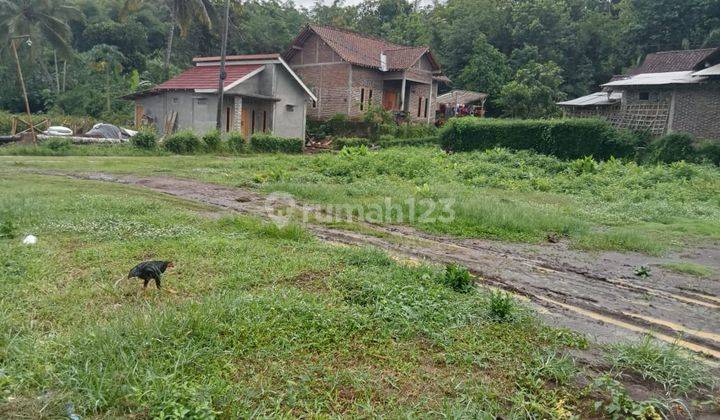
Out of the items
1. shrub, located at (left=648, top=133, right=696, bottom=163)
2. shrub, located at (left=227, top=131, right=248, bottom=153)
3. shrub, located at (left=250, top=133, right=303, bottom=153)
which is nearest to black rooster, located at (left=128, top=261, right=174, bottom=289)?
shrub, located at (left=227, top=131, right=248, bottom=153)

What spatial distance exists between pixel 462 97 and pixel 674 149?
19.9m

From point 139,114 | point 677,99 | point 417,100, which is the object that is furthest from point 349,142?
point 677,99

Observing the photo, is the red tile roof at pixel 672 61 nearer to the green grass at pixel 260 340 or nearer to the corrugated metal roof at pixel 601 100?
the corrugated metal roof at pixel 601 100

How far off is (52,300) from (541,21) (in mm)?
42041

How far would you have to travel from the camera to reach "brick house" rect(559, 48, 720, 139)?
22781 mm

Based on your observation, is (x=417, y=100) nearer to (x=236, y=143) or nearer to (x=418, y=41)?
(x=418, y=41)

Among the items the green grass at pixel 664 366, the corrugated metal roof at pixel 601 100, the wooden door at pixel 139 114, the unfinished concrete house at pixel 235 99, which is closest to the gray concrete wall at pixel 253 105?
the unfinished concrete house at pixel 235 99

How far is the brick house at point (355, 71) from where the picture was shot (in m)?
31.5

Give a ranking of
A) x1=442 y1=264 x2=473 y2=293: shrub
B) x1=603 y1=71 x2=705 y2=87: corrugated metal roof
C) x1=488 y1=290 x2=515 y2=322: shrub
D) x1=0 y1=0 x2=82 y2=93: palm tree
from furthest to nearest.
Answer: x1=0 y1=0 x2=82 y2=93: palm tree, x1=603 y1=71 x2=705 y2=87: corrugated metal roof, x1=442 y1=264 x2=473 y2=293: shrub, x1=488 y1=290 x2=515 y2=322: shrub

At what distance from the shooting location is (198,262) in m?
5.86

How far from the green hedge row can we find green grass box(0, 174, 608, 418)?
60.0ft

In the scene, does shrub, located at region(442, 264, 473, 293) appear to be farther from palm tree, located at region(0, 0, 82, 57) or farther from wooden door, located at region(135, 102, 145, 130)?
palm tree, located at region(0, 0, 82, 57)

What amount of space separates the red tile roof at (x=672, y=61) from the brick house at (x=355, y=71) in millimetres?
12264

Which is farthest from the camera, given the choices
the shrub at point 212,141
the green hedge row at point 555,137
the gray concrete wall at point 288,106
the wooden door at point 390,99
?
the wooden door at point 390,99
